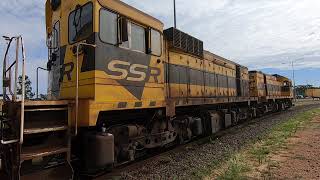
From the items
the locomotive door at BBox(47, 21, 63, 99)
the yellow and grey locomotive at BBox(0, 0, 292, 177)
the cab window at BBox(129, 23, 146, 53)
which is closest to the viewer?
the yellow and grey locomotive at BBox(0, 0, 292, 177)

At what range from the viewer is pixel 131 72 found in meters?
7.41

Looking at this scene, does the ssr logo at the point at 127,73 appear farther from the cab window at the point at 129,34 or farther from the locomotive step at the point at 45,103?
the locomotive step at the point at 45,103

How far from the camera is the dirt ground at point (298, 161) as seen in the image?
6.53 meters

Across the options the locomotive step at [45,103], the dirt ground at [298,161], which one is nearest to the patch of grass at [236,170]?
the dirt ground at [298,161]

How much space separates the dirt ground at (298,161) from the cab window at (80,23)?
4795 millimetres

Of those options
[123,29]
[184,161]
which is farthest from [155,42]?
[184,161]

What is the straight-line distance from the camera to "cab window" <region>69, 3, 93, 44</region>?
6699mm

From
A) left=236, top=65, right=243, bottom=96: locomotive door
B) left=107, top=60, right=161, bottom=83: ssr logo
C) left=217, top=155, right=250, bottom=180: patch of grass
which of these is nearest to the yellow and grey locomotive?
left=107, top=60, right=161, bottom=83: ssr logo

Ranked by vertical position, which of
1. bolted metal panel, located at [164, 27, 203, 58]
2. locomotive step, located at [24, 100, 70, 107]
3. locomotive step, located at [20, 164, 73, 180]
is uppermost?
bolted metal panel, located at [164, 27, 203, 58]

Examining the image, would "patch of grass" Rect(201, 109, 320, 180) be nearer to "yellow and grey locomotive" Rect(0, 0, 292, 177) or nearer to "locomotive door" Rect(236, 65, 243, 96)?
"yellow and grey locomotive" Rect(0, 0, 292, 177)

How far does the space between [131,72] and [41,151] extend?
2755mm

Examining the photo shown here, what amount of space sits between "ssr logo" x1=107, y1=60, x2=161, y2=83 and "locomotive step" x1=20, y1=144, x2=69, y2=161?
179cm

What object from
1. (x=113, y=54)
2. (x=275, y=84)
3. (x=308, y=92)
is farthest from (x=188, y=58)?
(x=308, y=92)

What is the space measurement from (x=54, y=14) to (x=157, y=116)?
3.72 metres
